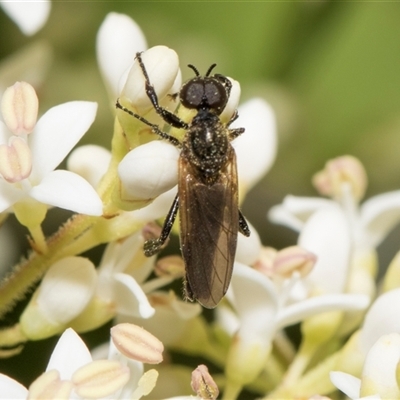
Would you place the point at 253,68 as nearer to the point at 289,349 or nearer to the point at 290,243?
the point at 290,243

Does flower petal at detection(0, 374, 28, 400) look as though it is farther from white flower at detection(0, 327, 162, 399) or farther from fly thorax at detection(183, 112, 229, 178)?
fly thorax at detection(183, 112, 229, 178)

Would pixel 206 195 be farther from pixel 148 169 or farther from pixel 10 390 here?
pixel 10 390

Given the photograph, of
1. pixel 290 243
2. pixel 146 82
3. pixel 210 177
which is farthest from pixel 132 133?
A: pixel 290 243

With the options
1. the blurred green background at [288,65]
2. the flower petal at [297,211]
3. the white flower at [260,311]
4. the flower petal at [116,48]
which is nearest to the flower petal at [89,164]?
the flower petal at [116,48]

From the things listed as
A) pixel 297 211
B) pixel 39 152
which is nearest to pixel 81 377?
pixel 39 152

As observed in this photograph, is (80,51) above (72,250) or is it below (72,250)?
above

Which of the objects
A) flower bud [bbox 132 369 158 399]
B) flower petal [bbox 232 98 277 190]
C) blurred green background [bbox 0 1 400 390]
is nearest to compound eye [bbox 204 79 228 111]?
flower petal [bbox 232 98 277 190]
